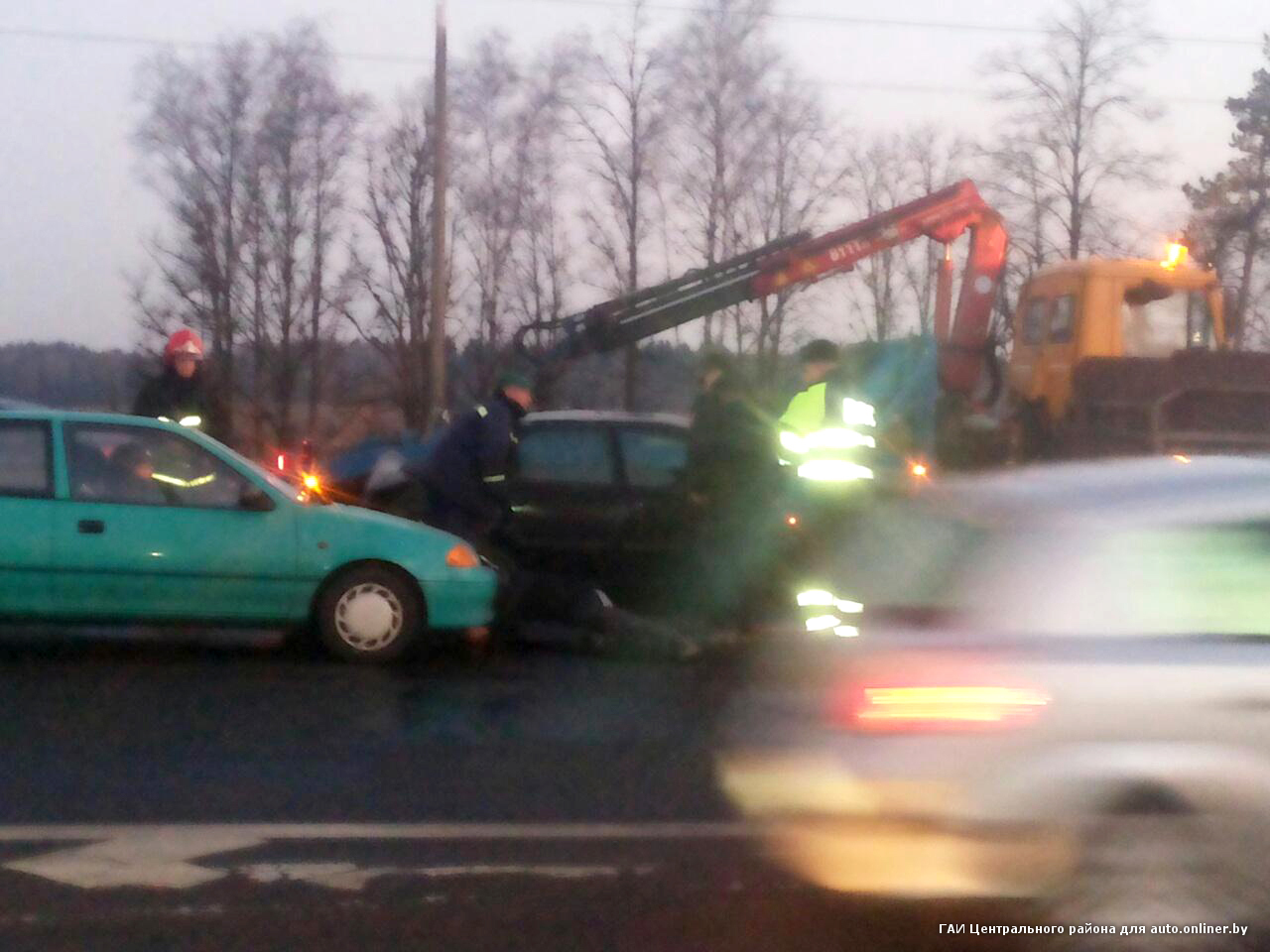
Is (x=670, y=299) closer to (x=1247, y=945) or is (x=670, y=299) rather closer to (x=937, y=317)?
(x=937, y=317)

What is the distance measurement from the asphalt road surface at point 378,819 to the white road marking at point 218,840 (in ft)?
0.04

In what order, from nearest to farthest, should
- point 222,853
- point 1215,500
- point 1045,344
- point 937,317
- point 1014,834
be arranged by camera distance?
point 1014,834 < point 1215,500 < point 222,853 < point 1045,344 < point 937,317

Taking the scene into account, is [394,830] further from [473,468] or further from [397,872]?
[473,468]

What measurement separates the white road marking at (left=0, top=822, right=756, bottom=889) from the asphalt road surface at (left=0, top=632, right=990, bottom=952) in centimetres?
1

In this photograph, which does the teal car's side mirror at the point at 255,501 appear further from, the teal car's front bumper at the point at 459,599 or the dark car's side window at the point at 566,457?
the dark car's side window at the point at 566,457

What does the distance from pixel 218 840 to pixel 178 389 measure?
6909 mm

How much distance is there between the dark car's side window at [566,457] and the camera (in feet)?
40.5

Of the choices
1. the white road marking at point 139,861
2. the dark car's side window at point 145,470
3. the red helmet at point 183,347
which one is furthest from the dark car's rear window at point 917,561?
the red helmet at point 183,347

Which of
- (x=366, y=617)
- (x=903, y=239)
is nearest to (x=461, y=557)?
(x=366, y=617)

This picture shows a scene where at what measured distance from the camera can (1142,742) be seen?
4391 mm

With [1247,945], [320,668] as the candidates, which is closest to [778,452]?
[320,668]

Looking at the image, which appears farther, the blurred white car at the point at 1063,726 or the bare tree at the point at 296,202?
the bare tree at the point at 296,202

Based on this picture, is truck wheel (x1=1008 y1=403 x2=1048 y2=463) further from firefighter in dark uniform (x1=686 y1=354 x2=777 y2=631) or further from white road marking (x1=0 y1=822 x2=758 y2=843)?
white road marking (x1=0 y1=822 x2=758 y2=843)

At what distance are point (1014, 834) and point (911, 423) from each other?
13.5 meters
